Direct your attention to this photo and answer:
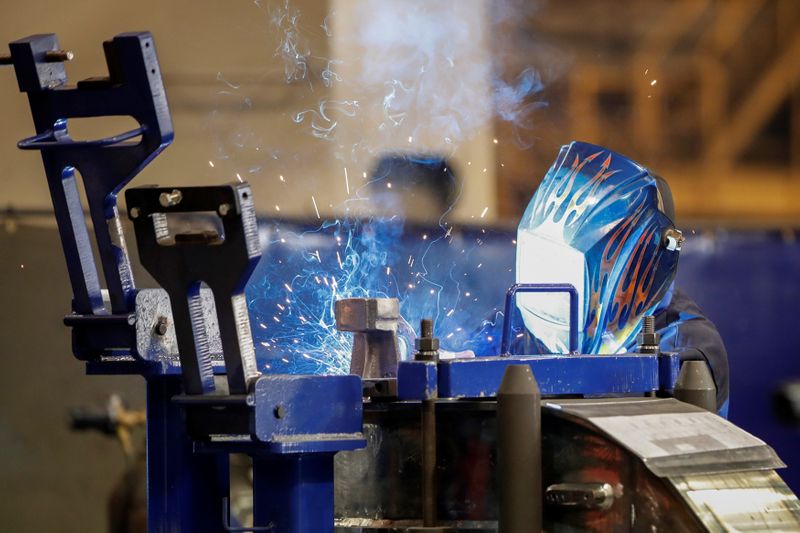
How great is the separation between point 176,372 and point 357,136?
7.47 ft

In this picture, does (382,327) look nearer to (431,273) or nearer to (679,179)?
(431,273)

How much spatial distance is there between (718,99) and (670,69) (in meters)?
0.26

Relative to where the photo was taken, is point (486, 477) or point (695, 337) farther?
point (695, 337)

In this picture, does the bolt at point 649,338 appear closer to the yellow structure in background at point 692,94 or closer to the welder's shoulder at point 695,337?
the welder's shoulder at point 695,337

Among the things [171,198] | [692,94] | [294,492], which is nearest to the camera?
[171,198]

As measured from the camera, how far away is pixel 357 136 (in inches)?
164

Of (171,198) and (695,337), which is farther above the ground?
(171,198)

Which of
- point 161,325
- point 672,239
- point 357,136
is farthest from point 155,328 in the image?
point 357,136

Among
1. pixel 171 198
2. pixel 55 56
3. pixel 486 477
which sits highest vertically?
pixel 55 56

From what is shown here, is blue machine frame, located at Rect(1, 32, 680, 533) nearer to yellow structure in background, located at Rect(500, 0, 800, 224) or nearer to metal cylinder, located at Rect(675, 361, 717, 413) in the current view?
metal cylinder, located at Rect(675, 361, 717, 413)

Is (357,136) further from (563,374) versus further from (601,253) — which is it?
(563,374)

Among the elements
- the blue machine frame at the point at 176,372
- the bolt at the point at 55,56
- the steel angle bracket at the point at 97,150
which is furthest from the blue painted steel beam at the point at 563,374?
the bolt at the point at 55,56

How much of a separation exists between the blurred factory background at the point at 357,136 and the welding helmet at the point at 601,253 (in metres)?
1.15

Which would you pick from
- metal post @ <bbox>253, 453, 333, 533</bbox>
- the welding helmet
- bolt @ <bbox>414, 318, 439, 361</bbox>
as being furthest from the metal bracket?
the welding helmet
